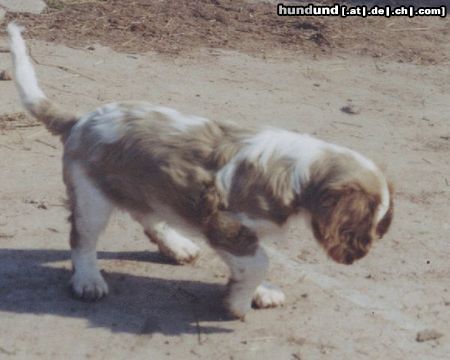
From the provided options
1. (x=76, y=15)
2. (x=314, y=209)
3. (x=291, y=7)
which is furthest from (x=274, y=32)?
(x=314, y=209)

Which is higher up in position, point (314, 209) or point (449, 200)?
point (314, 209)

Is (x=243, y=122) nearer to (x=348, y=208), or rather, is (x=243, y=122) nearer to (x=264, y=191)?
(x=264, y=191)

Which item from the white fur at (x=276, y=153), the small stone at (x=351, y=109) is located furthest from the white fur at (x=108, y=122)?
the small stone at (x=351, y=109)

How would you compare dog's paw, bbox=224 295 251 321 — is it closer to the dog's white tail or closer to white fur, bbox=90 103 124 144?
white fur, bbox=90 103 124 144

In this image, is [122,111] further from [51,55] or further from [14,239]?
[51,55]

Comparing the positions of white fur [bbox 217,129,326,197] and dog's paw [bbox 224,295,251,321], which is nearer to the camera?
white fur [bbox 217,129,326,197]

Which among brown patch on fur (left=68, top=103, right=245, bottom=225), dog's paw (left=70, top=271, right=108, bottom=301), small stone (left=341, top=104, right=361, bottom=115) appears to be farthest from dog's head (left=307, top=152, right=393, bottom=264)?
small stone (left=341, top=104, right=361, bottom=115)
